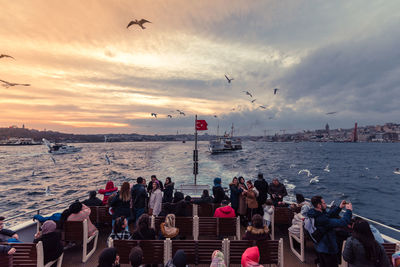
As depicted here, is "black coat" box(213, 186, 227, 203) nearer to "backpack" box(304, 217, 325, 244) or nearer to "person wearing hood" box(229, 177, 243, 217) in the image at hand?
"person wearing hood" box(229, 177, 243, 217)

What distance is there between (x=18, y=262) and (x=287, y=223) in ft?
21.4

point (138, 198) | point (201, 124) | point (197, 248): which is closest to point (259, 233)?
point (197, 248)

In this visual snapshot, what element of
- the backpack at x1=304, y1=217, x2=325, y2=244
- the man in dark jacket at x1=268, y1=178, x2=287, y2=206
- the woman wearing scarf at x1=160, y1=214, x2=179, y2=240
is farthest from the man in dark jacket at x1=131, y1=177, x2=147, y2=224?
the man in dark jacket at x1=268, y1=178, x2=287, y2=206

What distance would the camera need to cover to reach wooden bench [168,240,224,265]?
3.80m

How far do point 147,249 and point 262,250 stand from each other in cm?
218

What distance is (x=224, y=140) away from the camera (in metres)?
98.9

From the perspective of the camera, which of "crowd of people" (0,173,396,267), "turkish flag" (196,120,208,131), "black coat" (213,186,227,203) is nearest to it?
"crowd of people" (0,173,396,267)

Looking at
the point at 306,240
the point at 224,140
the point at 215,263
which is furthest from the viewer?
the point at 224,140

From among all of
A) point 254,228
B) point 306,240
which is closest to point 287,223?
point 306,240

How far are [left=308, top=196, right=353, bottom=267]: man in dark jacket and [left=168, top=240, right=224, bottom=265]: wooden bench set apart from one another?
1.92m

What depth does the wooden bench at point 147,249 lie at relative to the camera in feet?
12.3

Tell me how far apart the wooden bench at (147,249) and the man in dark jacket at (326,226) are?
2919 mm

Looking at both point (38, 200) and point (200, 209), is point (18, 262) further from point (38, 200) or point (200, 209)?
point (38, 200)

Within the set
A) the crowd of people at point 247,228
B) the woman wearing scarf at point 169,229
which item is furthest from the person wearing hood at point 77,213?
the woman wearing scarf at point 169,229
